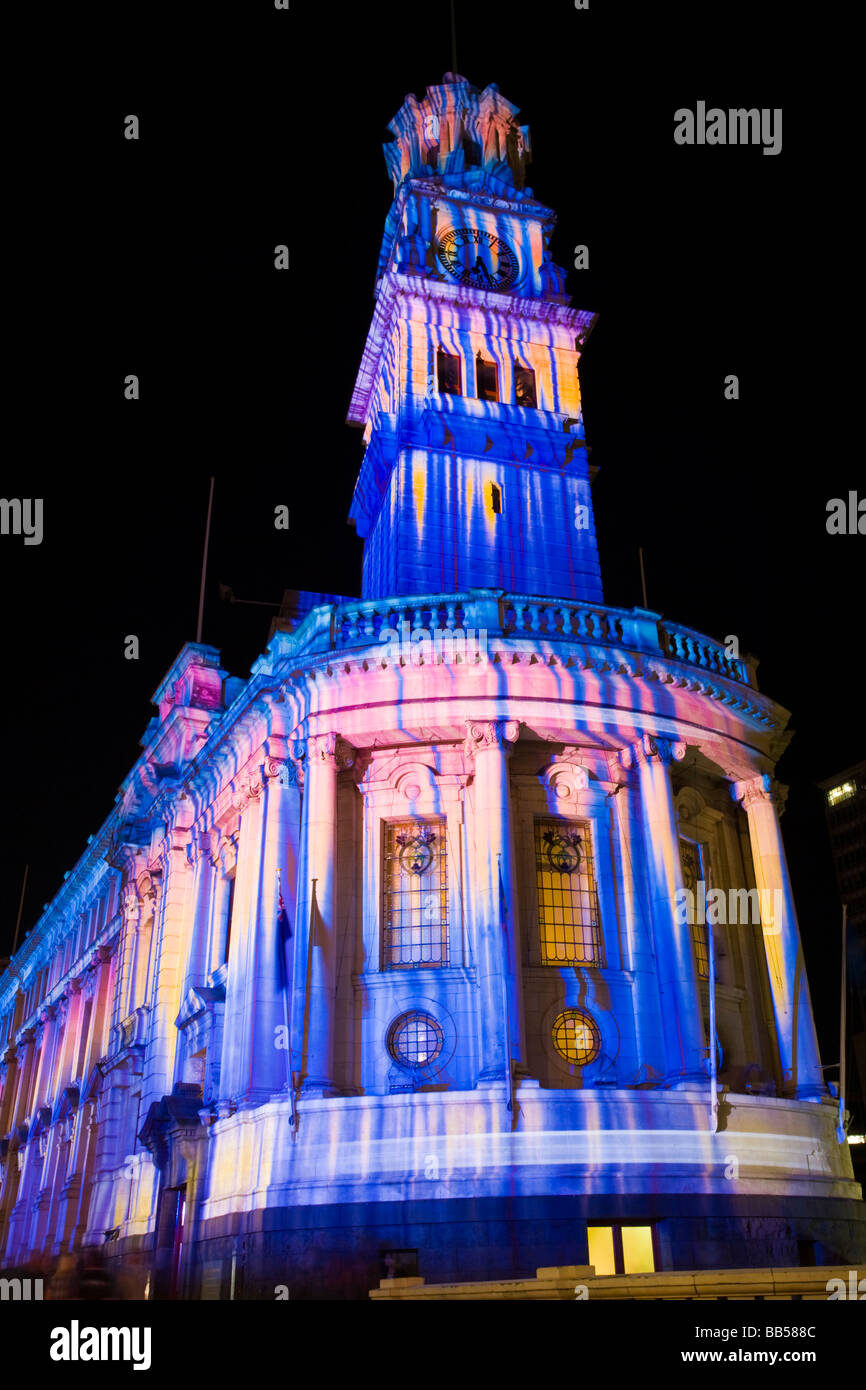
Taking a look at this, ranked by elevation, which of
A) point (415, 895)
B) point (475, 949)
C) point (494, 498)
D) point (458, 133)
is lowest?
point (475, 949)

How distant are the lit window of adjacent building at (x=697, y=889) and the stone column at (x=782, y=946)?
4.92 ft

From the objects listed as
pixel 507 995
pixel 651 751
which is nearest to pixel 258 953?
pixel 507 995

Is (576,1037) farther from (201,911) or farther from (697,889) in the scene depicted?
(201,911)

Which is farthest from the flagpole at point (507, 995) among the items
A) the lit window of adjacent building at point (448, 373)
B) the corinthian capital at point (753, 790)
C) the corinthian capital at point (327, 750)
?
the lit window of adjacent building at point (448, 373)

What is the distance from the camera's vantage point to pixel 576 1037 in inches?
1042

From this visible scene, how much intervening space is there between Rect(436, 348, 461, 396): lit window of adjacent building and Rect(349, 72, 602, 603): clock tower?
0.18ft

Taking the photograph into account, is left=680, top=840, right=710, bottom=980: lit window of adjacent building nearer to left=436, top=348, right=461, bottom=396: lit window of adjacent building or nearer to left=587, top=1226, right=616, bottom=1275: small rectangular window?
left=587, top=1226, right=616, bottom=1275: small rectangular window

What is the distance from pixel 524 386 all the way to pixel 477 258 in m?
6.19

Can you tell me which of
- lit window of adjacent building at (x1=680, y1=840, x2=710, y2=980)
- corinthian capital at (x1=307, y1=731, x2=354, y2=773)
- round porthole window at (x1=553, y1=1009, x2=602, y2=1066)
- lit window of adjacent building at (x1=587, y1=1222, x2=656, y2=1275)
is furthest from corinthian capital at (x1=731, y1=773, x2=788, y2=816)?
lit window of adjacent building at (x1=587, y1=1222, x2=656, y2=1275)

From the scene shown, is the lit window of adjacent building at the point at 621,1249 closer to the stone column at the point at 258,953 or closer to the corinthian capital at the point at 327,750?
the stone column at the point at 258,953

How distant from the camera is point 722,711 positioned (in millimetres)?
30062

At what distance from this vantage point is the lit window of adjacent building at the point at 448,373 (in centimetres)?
4059

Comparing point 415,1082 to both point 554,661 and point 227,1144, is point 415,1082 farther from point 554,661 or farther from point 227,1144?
point 554,661
